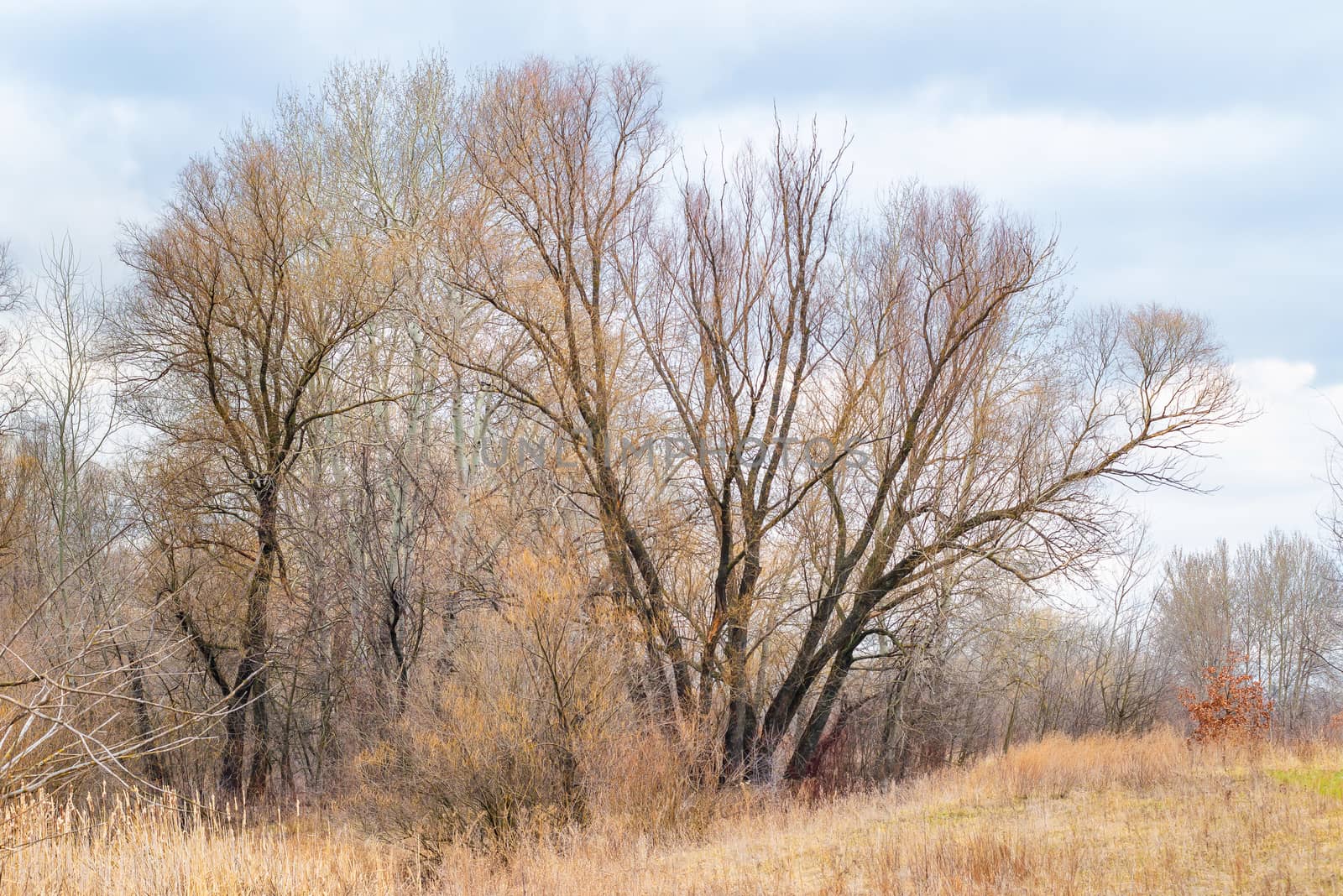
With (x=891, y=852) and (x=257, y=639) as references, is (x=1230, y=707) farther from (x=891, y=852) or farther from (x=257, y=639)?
(x=257, y=639)

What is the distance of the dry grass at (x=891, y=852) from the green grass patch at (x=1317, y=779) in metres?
0.05

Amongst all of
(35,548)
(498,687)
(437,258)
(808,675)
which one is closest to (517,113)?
(437,258)

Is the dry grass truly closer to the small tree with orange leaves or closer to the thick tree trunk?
the small tree with orange leaves

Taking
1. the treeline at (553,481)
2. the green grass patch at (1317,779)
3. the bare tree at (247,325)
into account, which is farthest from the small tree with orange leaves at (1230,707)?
the bare tree at (247,325)

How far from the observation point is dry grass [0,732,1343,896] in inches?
302

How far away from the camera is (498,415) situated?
23500mm

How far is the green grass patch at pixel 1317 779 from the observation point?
32.5 ft

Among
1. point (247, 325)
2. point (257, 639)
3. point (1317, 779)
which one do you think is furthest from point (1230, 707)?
point (247, 325)

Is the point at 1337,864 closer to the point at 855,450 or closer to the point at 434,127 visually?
the point at 855,450

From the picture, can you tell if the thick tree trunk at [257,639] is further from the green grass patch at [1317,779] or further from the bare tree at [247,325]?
the green grass patch at [1317,779]

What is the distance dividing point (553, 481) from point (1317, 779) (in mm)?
11411

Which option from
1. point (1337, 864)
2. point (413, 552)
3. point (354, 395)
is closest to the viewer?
point (1337, 864)

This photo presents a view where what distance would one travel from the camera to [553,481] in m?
17.4

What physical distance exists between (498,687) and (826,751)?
9.64 meters
